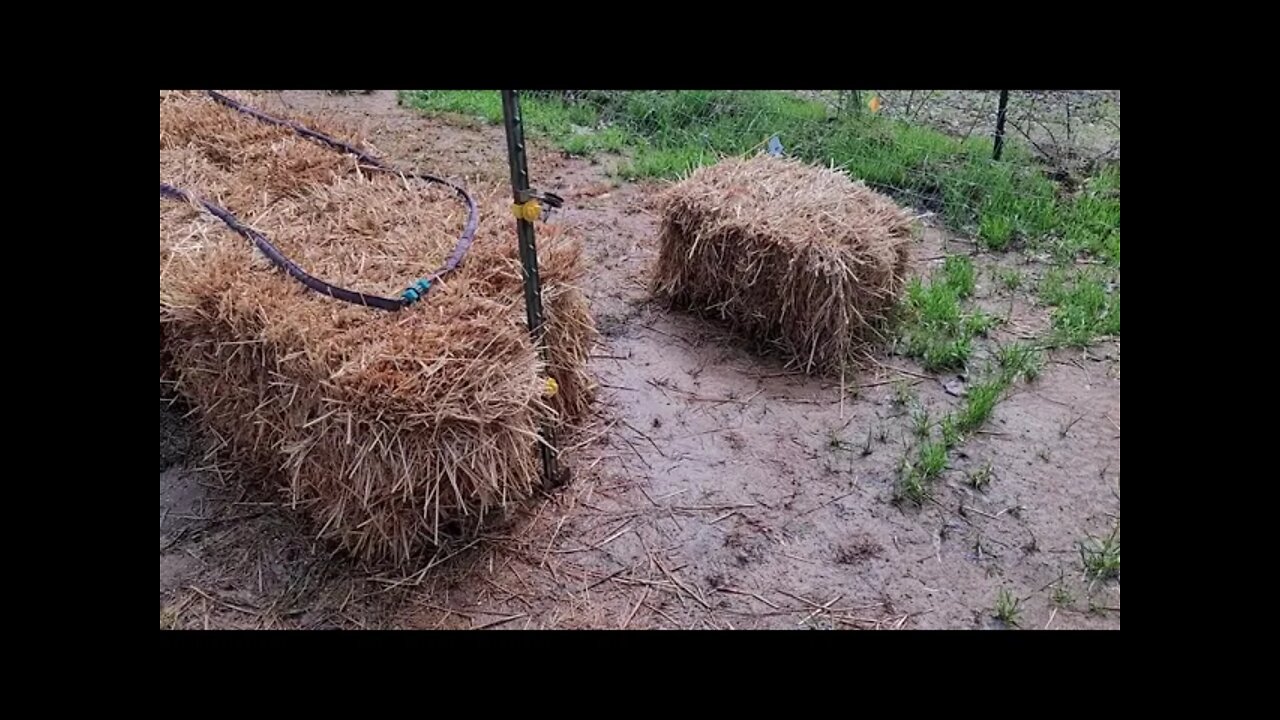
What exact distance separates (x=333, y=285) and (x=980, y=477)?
2.38 m

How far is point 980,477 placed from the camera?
3.20 meters

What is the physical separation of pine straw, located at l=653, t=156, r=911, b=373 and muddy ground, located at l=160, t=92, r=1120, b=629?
21 centimetres

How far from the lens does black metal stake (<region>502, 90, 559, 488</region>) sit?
247 centimetres

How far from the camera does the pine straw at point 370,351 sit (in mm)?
2516

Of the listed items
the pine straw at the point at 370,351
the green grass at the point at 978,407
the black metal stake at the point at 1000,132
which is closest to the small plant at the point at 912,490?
the green grass at the point at 978,407

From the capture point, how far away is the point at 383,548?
2.75m

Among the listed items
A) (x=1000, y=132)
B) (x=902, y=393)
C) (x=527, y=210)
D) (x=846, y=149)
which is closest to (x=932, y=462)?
(x=902, y=393)

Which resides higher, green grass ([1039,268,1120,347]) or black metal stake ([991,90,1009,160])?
black metal stake ([991,90,1009,160])

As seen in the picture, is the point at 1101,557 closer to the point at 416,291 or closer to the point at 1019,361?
the point at 1019,361

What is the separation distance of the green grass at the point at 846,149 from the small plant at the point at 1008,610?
2523mm

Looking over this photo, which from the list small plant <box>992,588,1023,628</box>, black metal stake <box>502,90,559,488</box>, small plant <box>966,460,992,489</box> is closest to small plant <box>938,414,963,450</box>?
small plant <box>966,460,992,489</box>

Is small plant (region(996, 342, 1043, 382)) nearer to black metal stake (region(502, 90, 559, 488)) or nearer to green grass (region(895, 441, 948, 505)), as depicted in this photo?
green grass (region(895, 441, 948, 505))

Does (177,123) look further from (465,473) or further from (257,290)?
(465,473)

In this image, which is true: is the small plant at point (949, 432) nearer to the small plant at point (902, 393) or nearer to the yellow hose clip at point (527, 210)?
the small plant at point (902, 393)
